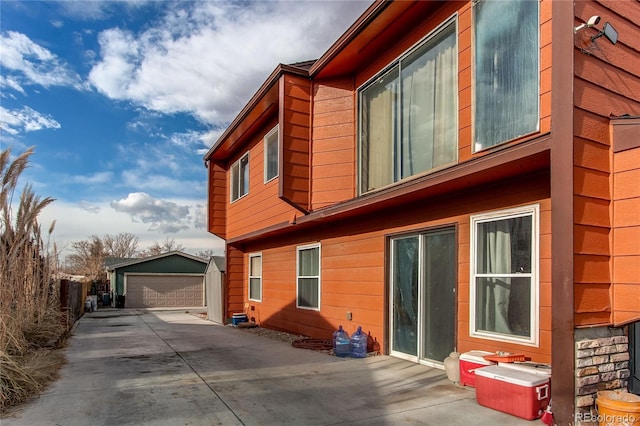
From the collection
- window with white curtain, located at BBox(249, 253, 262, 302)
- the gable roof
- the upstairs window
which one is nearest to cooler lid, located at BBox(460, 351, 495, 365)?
window with white curtain, located at BBox(249, 253, 262, 302)

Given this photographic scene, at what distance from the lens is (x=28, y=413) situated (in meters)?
4.15

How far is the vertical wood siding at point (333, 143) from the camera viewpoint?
7676 mm

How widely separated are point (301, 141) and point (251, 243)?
5620 mm

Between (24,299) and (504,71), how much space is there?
24.4 feet

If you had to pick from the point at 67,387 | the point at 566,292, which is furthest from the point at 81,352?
the point at 566,292

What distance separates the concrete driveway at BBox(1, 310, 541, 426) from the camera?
396cm

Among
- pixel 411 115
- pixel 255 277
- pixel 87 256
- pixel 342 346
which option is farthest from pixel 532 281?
pixel 87 256

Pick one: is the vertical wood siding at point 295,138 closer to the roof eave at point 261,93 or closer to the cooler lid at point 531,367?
the roof eave at point 261,93

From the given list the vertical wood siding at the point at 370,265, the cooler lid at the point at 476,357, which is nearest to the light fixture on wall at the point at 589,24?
the vertical wood siding at the point at 370,265

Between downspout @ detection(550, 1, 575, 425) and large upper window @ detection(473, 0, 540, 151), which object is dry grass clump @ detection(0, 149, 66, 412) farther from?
large upper window @ detection(473, 0, 540, 151)

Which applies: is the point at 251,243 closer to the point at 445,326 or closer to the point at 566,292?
the point at 445,326

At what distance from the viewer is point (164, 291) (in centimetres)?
2547

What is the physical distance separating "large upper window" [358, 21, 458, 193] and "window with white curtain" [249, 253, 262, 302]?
5.92m

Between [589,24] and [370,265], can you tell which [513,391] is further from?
[370,265]
